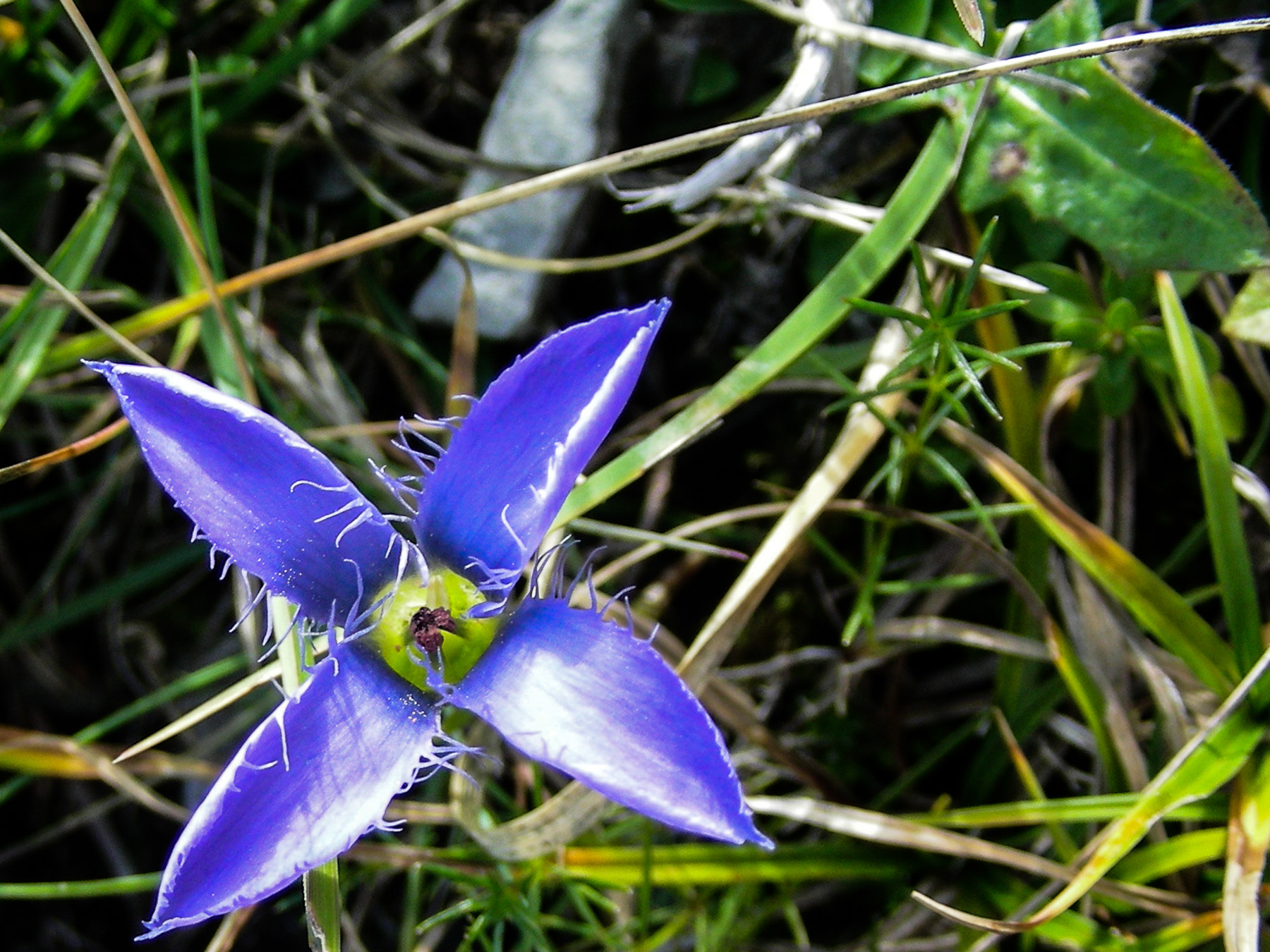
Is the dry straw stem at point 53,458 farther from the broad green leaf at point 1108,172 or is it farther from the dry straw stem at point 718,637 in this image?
the broad green leaf at point 1108,172

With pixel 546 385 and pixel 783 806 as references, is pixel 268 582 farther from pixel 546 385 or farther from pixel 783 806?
pixel 783 806

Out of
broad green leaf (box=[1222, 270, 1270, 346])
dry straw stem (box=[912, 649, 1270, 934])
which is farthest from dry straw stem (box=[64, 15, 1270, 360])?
dry straw stem (box=[912, 649, 1270, 934])

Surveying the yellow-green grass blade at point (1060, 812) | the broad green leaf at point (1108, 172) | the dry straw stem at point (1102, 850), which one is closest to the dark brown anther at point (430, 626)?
the dry straw stem at point (1102, 850)

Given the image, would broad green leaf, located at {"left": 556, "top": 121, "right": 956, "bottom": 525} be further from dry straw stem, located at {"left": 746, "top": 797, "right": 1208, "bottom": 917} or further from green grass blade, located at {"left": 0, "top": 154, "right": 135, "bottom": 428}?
green grass blade, located at {"left": 0, "top": 154, "right": 135, "bottom": 428}

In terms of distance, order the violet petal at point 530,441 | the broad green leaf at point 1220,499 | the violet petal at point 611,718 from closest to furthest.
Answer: the violet petal at point 611,718, the violet petal at point 530,441, the broad green leaf at point 1220,499

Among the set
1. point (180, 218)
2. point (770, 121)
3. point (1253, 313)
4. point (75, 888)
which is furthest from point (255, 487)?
point (1253, 313)
